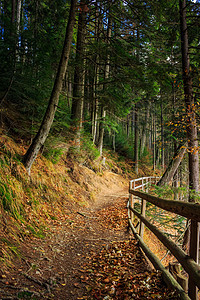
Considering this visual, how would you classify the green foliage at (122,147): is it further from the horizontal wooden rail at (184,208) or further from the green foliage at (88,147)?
the horizontal wooden rail at (184,208)

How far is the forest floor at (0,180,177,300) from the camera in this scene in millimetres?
2665

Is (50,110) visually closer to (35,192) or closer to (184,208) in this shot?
(35,192)

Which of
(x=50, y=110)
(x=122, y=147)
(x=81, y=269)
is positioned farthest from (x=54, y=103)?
(x=122, y=147)

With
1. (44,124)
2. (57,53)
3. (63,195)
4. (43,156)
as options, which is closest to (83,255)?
(63,195)

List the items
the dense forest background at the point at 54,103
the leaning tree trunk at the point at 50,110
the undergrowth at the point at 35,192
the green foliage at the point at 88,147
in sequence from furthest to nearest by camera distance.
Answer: the green foliage at the point at 88,147
the leaning tree trunk at the point at 50,110
the dense forest background at the point at 54,103
the undergrowth at the point at 35,192

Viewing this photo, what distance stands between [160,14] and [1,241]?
8573 mm

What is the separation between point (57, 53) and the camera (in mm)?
8383

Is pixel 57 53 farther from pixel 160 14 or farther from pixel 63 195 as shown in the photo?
pixel 63 195

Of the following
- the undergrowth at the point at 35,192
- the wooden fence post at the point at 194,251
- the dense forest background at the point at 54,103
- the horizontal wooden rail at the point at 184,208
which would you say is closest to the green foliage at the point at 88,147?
the dense forest background at the point at 54,103

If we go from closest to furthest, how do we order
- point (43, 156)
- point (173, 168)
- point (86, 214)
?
point (86, 214) < point (43, 156) < point (173, 168)

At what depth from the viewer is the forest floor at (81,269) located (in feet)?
8.74

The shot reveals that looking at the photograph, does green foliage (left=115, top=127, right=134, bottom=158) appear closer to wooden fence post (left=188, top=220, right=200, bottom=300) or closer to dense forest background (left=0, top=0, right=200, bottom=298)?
dense forest background (left=0, top=0, right=200, bottom=298)

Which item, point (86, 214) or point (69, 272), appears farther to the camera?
point (86, 214)

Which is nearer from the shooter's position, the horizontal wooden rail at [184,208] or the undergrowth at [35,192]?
the horizontal wooden rail at [184,208]
